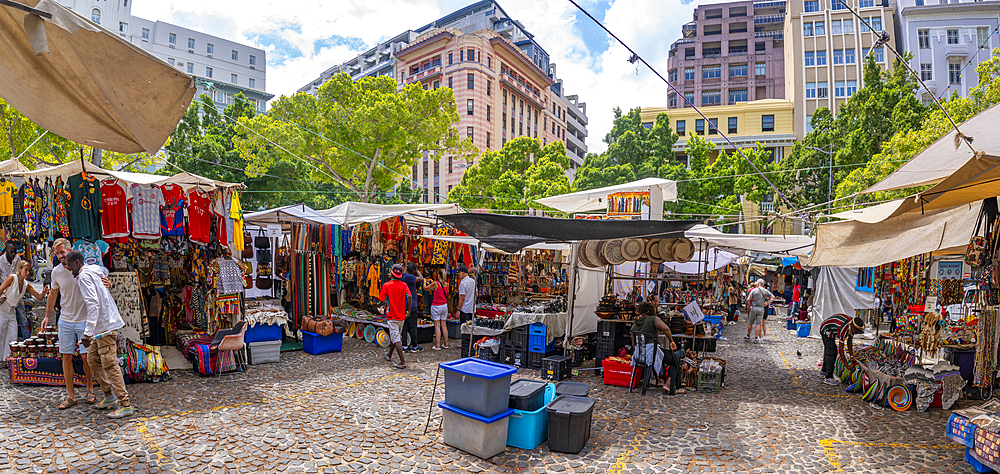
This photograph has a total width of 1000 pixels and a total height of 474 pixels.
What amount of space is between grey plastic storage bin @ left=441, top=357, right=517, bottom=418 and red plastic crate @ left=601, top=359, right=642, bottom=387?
3.34m

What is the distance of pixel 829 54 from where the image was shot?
42094mm

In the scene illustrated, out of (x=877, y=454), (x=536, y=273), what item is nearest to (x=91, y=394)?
(x=877, y=454)

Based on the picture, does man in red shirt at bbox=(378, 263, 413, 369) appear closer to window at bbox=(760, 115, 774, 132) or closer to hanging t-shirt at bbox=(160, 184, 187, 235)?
hanging t-shirt at bbox=(160, 184, 187, 235)

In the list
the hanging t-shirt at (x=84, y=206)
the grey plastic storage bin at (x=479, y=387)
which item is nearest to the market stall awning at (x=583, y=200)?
the grey plastic storage bin at (x=479, y=387)

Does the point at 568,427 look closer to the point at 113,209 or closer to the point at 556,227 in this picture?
the point at 556,227

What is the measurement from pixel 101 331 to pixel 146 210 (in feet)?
9.09

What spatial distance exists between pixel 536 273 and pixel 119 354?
40.2 ft

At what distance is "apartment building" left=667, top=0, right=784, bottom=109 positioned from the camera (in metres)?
52.3

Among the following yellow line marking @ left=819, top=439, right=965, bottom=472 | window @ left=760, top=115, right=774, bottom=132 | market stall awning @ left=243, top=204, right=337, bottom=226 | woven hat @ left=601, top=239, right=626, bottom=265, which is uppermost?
window @ left=760, top=115, right=774, bottom=132

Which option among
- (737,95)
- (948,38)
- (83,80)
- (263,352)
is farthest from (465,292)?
(737,95)

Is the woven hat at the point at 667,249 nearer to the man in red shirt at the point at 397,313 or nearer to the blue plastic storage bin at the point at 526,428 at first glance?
the blue plastic storage bin at the point at 526,428

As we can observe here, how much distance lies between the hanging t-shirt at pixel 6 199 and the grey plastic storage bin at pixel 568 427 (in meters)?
8.26

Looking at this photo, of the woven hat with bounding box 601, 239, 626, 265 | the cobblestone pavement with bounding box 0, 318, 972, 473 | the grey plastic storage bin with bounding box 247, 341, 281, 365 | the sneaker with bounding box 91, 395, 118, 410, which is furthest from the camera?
the woven hat with bounding box 601, 239, 626, 265

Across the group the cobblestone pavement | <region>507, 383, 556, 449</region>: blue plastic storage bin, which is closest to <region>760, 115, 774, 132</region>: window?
the cobblestone pavement
